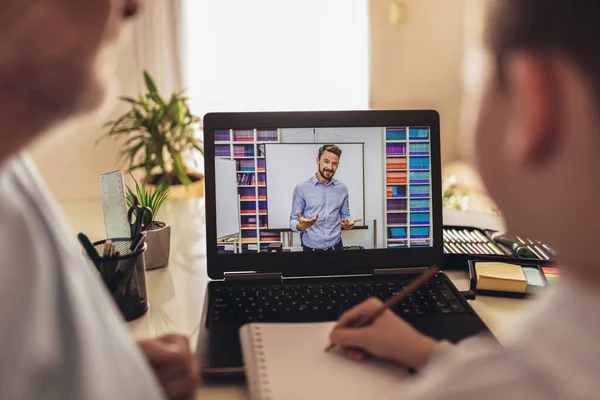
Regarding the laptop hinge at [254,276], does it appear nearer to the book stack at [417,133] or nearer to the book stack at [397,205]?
the book stack at [397,205]

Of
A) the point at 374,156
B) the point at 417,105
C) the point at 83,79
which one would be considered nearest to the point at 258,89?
the point at 417,105

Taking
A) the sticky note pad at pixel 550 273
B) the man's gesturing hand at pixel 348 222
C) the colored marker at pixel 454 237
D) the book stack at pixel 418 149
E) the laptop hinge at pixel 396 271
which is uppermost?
the book stack at pixel 418 149

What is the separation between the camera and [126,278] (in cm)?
90

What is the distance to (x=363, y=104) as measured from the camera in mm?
2938

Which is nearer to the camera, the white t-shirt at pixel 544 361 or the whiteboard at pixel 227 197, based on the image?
the white t-shirt at pixel 544 361

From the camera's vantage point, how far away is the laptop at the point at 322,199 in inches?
39.8

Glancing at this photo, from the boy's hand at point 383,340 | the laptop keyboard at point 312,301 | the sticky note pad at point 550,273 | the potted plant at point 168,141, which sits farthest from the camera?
the potted plant at point 168,141

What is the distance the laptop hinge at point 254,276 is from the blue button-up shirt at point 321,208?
0.24ft

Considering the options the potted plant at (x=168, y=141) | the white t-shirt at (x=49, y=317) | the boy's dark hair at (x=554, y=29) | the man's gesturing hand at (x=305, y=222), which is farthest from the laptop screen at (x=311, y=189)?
the potted plant at (x=168, y=141)

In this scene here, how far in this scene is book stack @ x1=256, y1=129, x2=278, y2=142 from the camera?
1012mm

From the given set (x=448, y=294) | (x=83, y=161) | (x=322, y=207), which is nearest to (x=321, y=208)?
(x=322, y=207)

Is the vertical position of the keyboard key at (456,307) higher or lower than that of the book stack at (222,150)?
lower

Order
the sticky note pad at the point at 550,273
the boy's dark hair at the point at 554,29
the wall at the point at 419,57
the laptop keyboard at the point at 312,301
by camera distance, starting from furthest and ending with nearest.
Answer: the wall at the point at 419,57 < the sticky note pad at the point at 550,273 < the laptop keyboard at the point at 312,301 < the boy's dark hair at the point at 554,29

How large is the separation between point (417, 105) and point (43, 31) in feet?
8.90
